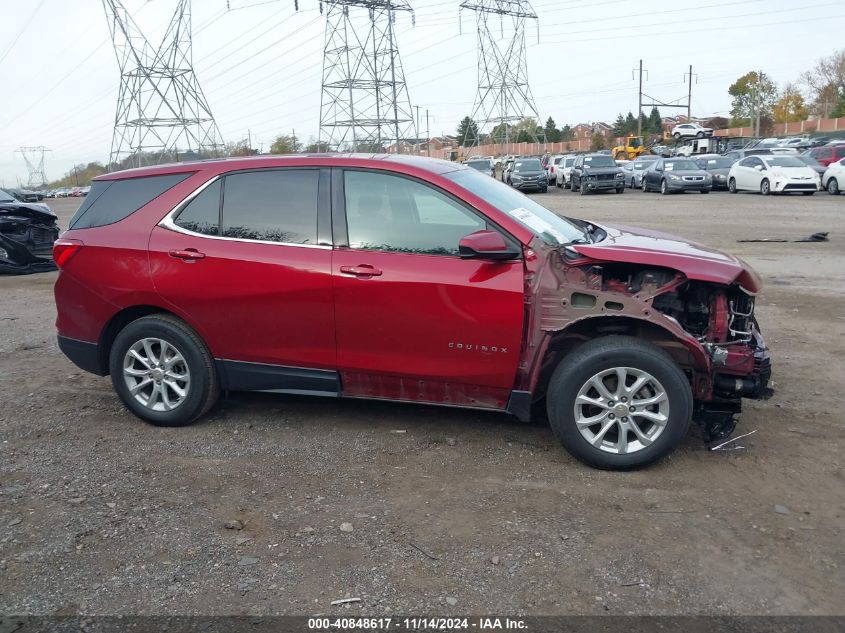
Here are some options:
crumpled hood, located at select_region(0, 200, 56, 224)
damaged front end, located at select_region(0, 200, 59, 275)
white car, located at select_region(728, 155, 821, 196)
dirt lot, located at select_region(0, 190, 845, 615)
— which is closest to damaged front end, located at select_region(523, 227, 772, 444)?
dirt lot, located at select_region(0, 190, 845, 615)

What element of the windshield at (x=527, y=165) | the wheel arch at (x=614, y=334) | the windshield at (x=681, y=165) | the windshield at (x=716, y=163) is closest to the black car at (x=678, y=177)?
the windshield at (x=681, y=165)

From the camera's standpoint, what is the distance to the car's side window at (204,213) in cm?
498

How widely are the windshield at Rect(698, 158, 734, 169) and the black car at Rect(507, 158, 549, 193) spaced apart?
22.5 ft

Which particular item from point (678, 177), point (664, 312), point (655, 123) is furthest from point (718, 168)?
point (655, 123)

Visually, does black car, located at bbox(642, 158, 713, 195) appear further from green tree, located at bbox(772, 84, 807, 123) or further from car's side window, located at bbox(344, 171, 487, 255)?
green tree, located at bbox(772, 84, 807, 123)

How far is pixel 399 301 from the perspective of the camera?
448 centimetres

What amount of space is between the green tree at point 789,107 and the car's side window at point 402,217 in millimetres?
96357

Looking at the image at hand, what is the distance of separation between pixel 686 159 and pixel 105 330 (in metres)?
29.3

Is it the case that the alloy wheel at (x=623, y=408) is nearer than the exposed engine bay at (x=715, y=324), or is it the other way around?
the alloy wheel at (x=623, y=408)

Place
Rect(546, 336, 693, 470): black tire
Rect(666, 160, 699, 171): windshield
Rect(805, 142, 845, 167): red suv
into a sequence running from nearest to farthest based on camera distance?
1. Rect(546, 336, 693, 470): black tire
2. Rect(666, 160, 699, 171): windshield
3. Rect(805, 142, 845, 167): red suv

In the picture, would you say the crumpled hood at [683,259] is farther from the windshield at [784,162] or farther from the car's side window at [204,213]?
the windshield at [784,162]

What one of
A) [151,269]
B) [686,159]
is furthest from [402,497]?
[686,159]

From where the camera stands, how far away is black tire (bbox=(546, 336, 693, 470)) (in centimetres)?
416

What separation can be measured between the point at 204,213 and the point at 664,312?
9.87ft
